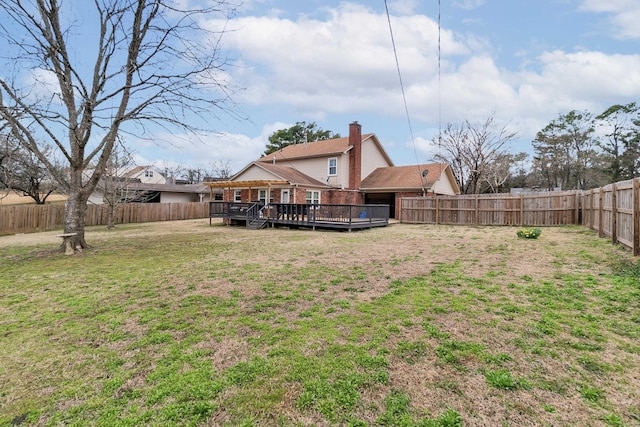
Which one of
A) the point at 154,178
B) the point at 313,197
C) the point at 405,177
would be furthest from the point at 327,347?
the point at 154,178

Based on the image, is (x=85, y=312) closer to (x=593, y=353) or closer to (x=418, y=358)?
(x=418, y=358)

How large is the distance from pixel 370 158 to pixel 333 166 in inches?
163

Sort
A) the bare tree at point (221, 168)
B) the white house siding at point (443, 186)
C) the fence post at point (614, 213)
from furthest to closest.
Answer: the bare tree at point (221, 168) < the white house siding at point (443, 186) < the fence post at point (614, 213)

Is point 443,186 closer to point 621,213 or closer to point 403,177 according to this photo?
point 403,177

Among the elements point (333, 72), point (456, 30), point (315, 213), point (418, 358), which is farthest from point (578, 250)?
point (333, 72)

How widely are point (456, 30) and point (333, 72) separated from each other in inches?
343

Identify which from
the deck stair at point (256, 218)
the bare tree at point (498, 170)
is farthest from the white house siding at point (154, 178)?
the bare tree at point (498, 170)

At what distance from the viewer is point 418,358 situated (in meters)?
3.02

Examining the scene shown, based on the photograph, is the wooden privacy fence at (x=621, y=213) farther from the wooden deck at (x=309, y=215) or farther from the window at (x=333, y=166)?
the window at (x=333, y=166)

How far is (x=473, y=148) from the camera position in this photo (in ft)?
94.3

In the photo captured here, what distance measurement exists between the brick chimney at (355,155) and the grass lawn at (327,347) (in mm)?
16701

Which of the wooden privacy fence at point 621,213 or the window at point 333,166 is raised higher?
the window at point 333,166

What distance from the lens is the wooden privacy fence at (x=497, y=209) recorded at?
1453cm

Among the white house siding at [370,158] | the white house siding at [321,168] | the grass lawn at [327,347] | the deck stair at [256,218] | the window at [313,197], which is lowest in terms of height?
the grass lawn at [327,347]
